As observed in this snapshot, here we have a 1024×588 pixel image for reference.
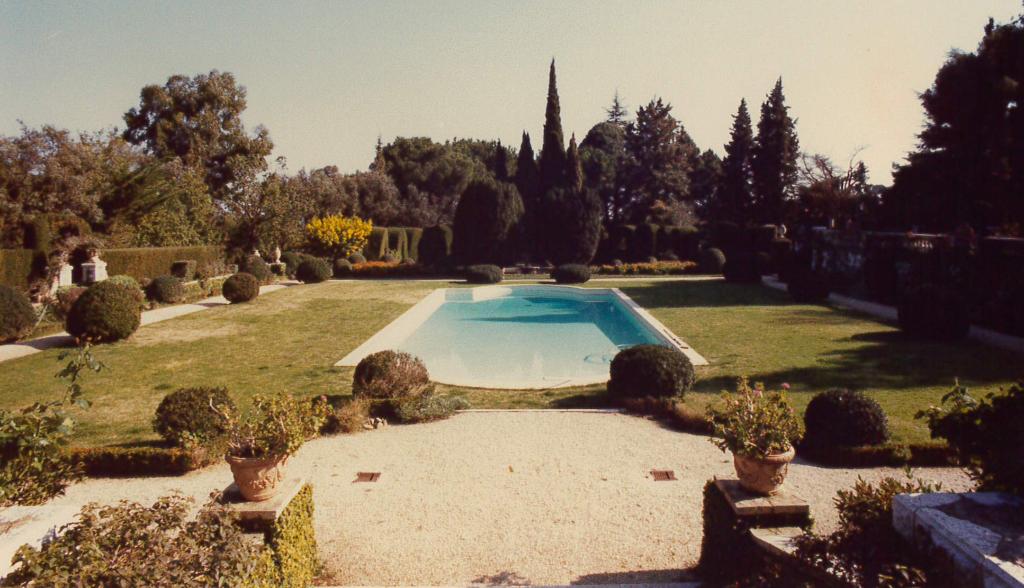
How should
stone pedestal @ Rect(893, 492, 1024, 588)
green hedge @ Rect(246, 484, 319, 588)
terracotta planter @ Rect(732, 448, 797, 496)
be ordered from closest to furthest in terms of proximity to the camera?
1. stone pedestal @ Rect(893, 492, 1024, 588)
2. green hedge @ Rect(246, 484, 319, 588)
3. terracotta planter @ Rect(732, 448, 797, 496)

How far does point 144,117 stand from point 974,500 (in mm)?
52656

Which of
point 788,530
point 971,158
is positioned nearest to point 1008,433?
point 788,530

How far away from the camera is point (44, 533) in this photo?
3680 millimetres

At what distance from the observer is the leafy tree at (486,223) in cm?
3525

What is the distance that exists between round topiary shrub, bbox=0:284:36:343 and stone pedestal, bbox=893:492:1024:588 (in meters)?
18.7

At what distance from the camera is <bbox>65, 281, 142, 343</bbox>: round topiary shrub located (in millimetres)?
15164

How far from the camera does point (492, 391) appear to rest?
11.7 metres

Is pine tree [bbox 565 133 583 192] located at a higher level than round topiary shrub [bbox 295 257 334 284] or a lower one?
higher

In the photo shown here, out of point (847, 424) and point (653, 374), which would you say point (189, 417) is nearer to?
point (653, 374)

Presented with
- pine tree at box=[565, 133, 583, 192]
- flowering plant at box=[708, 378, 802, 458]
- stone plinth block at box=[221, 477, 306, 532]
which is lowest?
stone plinth block at box=[221, 477, 306, 532]

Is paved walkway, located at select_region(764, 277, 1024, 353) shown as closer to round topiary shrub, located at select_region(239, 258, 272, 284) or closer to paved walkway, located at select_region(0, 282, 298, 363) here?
paved walkway, located at select_region(0, 282, 298, 363)

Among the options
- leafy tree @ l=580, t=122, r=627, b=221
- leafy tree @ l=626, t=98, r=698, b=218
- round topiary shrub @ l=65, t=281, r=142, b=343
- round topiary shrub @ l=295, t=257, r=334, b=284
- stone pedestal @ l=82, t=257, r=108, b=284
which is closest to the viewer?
round topiary shrub @ l=65, t=281, r=142, b=343

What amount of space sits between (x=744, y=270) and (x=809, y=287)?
708cm

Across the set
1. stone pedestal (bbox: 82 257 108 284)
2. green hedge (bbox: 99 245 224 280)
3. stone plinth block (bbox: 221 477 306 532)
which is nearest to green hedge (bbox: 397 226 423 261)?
green hedge (bbox: 99 245 224 280)
